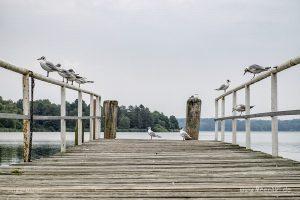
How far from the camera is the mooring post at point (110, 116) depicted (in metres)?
15.4

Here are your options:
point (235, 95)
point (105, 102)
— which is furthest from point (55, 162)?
point (105, 102)

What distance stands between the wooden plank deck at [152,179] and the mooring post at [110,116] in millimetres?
8929

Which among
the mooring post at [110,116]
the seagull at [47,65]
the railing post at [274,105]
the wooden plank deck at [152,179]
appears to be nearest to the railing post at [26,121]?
the wooden plank deck at [152,179]

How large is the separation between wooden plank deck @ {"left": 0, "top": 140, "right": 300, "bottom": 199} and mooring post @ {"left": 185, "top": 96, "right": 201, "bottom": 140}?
26.2ft

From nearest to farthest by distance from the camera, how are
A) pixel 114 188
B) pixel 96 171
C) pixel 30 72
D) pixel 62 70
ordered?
pixel 114 188
pixel 96 171
pixel 30 72
pixel 62 70

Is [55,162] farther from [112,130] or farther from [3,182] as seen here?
[112,130]

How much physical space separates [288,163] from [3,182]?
3.16 metres

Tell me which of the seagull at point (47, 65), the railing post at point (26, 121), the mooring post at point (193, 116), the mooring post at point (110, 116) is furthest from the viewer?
the mooring post at point (110, 116)

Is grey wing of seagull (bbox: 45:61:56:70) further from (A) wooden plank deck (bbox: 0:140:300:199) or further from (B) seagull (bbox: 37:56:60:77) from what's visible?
(A) wooden plank deck (bbox: 0:140:300:199)

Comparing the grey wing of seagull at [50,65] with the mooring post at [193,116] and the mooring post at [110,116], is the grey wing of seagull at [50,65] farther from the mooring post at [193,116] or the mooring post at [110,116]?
the mooring post at [193,116]

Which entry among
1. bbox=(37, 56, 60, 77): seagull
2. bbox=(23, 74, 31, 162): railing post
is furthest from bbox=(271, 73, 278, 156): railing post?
bbox=(37, 56, 60, 77): seagull

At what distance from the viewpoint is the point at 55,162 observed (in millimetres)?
6332

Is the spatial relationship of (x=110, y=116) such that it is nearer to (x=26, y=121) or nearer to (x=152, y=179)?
(x=26, y=121)

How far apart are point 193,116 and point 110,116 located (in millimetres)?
2456
